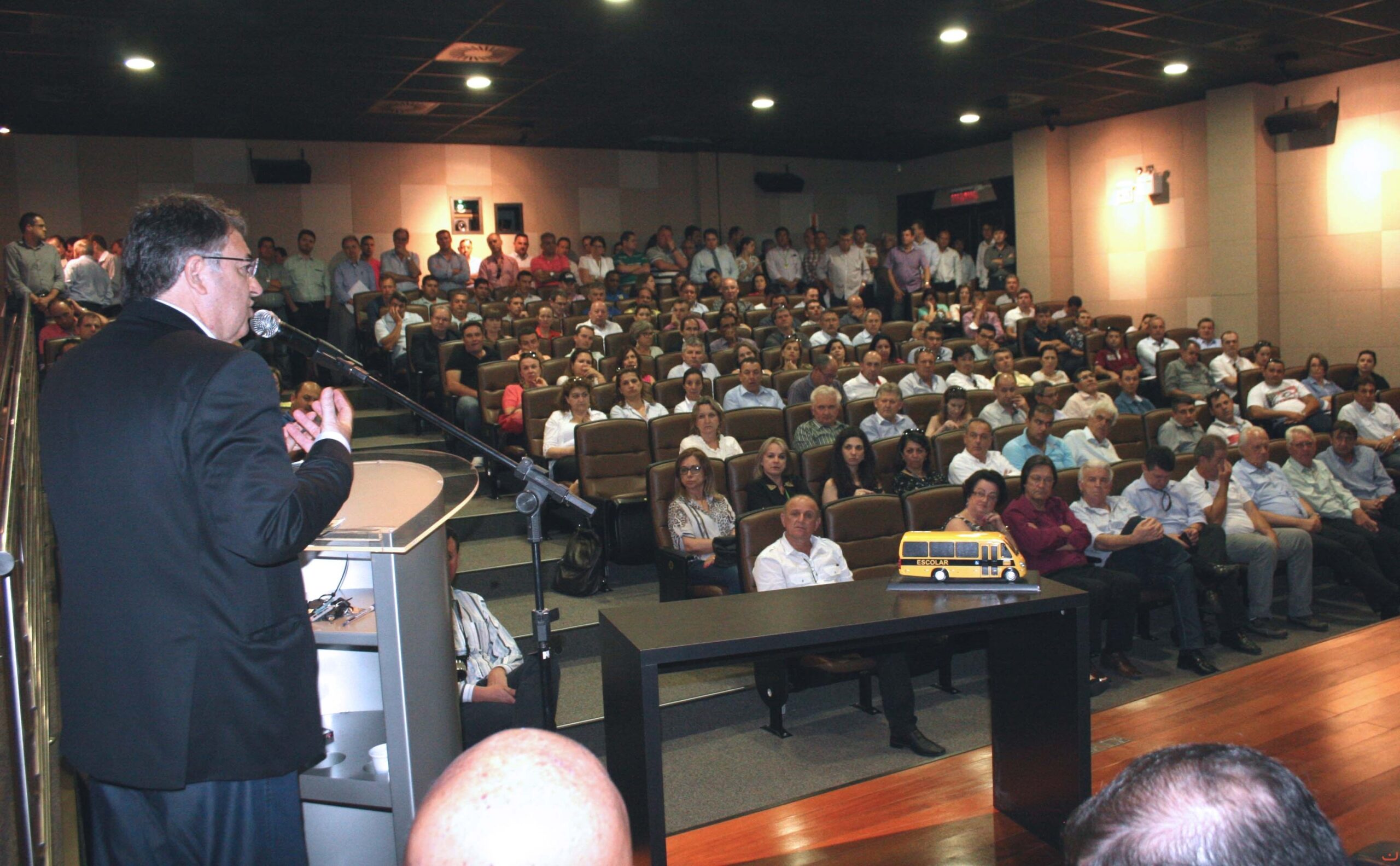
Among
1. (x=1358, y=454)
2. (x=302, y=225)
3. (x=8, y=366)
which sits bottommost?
(x=1358, y=454)

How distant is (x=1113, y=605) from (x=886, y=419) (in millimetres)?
1948

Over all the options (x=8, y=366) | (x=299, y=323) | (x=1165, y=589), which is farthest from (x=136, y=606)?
(x=299, y=323)

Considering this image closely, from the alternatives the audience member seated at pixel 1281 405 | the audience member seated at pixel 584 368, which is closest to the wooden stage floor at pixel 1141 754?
the audience member seated at pixel 584 368

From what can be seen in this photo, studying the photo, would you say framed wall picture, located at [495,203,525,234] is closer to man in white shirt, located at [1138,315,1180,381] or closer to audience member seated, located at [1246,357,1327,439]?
man in white shirt, located at [1138,315,1180,381]

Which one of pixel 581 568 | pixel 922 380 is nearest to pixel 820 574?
pixel 581 568

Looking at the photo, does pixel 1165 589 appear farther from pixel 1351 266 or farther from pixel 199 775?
pixel 1351 266

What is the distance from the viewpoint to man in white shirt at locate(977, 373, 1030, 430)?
6.34 metres

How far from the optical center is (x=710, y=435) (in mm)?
5523

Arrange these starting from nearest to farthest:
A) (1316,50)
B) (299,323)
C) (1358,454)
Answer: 1. (1358,454)
2. (1316,50)
3. (299,323)

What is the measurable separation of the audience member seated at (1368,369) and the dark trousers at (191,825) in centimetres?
864

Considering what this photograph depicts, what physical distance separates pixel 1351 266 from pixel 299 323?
9792 mm

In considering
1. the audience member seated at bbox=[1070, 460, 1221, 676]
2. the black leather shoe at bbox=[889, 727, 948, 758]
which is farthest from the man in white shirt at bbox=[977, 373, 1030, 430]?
the black leather shoe at bbox=[889, 727, 948, 758]

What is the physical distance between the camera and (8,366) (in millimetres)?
2314

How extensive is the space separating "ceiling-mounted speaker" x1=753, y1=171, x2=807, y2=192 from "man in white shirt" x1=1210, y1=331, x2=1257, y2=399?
20.1 feet
